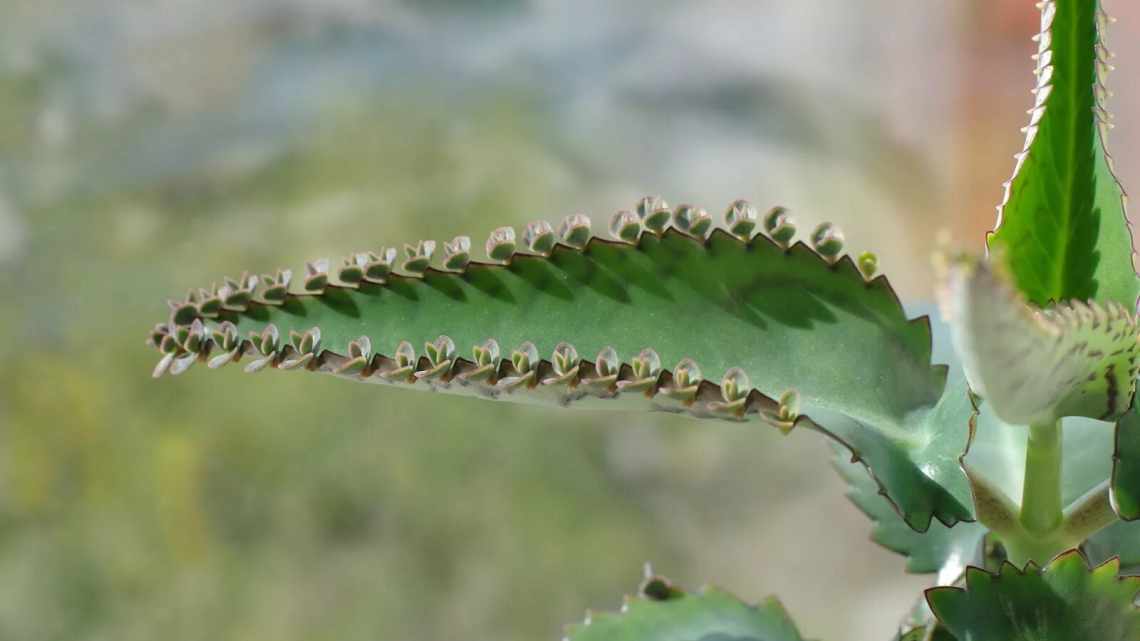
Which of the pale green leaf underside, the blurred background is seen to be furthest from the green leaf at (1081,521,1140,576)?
the blurred background

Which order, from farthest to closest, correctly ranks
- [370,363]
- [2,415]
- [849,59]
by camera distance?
1. [849,59]
2. [2,415]
3. [370,363]

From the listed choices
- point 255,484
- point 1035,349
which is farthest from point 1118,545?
point 255,484

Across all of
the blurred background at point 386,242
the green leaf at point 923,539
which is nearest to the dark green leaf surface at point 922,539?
the green leaf at point 923,539

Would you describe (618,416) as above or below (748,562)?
above

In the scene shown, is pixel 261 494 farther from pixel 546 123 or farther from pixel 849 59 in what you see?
pixel 849 59

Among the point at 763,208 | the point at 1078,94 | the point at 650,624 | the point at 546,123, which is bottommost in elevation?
the point at 650,624

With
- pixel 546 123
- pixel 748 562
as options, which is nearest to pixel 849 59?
pixel 546 123

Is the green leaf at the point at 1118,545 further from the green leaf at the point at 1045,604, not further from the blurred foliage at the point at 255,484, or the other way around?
the blurred foliage at the point at 255,484

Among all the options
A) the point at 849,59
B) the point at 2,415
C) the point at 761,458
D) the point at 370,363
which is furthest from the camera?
the point at 849,59
